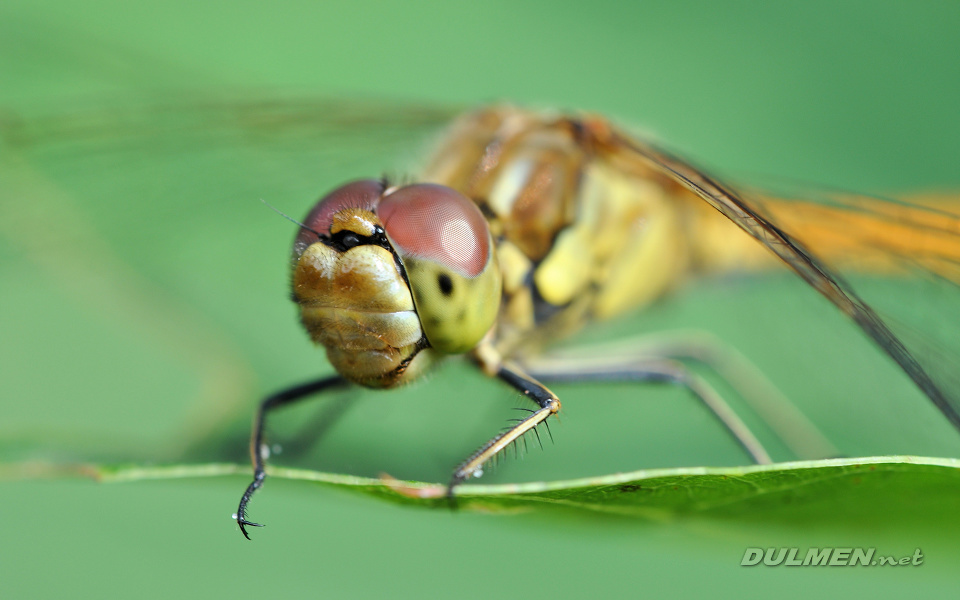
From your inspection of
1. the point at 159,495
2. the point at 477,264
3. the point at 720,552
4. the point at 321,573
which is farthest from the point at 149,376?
the point at 720,552

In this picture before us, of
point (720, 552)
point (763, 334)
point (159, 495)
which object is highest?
point (763, 334)

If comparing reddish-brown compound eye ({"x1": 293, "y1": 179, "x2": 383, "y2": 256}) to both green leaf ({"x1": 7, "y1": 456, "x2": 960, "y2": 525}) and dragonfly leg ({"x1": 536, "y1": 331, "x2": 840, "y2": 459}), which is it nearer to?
green leaf ({"x1": 7, "y1": 456, "x2": 960, "y2": 525})

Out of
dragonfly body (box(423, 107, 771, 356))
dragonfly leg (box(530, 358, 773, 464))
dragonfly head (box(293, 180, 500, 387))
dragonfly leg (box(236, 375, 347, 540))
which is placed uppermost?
dragonfly body (box(423, 107, 771, 356))

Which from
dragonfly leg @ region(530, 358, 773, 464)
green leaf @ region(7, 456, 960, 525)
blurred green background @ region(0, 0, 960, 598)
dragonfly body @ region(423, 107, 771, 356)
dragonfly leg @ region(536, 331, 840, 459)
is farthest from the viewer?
dragonfly leg @ region(536, 331, 840, 459)

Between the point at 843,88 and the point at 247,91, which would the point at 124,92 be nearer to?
the point at 247,91

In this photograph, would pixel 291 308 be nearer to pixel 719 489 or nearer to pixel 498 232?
pixel 498 232

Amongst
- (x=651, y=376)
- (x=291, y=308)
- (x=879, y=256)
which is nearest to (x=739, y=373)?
(x=879, y=256)

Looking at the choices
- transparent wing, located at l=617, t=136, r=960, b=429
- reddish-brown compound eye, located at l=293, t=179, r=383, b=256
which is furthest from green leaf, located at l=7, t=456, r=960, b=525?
reddish-brown compound eye, located at l=293, t=179, r=383, b=256
